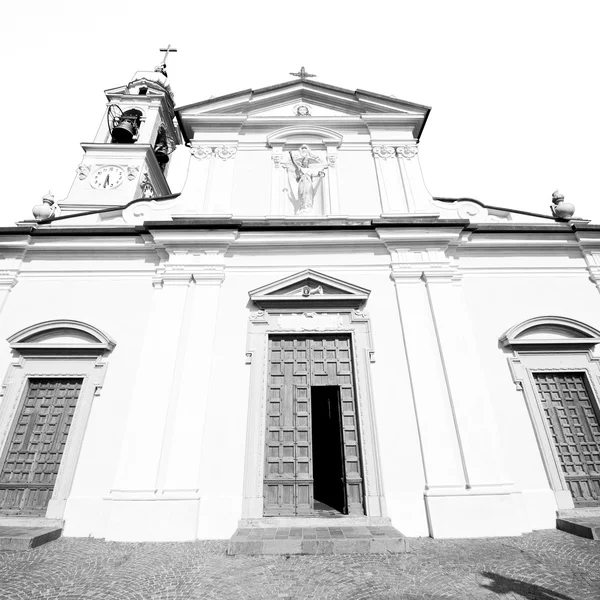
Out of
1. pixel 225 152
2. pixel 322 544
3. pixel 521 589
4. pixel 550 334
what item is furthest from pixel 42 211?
pixel 550 334

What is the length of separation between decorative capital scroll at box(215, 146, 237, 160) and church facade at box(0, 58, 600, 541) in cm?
10

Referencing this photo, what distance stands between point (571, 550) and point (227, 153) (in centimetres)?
1022

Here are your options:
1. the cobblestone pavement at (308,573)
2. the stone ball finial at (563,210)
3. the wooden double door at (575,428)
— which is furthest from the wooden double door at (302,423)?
the stone ball finial at (563,210)

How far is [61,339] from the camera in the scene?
720cm

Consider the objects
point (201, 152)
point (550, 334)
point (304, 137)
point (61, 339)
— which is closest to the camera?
point (61, 339)

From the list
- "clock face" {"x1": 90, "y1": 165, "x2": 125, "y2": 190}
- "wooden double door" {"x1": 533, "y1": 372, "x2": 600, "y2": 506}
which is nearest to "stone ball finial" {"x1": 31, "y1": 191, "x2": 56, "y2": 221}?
"clock face" {"x1": 90, "y1": 165, "x2": 125, "y2": 190}

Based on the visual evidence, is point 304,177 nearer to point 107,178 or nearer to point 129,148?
point 107,178

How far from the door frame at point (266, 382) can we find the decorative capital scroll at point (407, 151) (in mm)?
4808

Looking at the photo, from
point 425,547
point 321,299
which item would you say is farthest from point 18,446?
point 425,547

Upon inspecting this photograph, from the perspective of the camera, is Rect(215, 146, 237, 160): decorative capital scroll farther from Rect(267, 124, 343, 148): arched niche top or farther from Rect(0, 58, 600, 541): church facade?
Rect(267, 124, 343, 148): arched niche top

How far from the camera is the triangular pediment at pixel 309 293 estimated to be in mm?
7285

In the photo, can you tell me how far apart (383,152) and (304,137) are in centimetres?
222

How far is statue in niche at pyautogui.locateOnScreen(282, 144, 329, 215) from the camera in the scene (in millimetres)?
8883

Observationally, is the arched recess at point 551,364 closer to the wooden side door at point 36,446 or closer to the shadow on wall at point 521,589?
the shadow on wall at point 521,589
